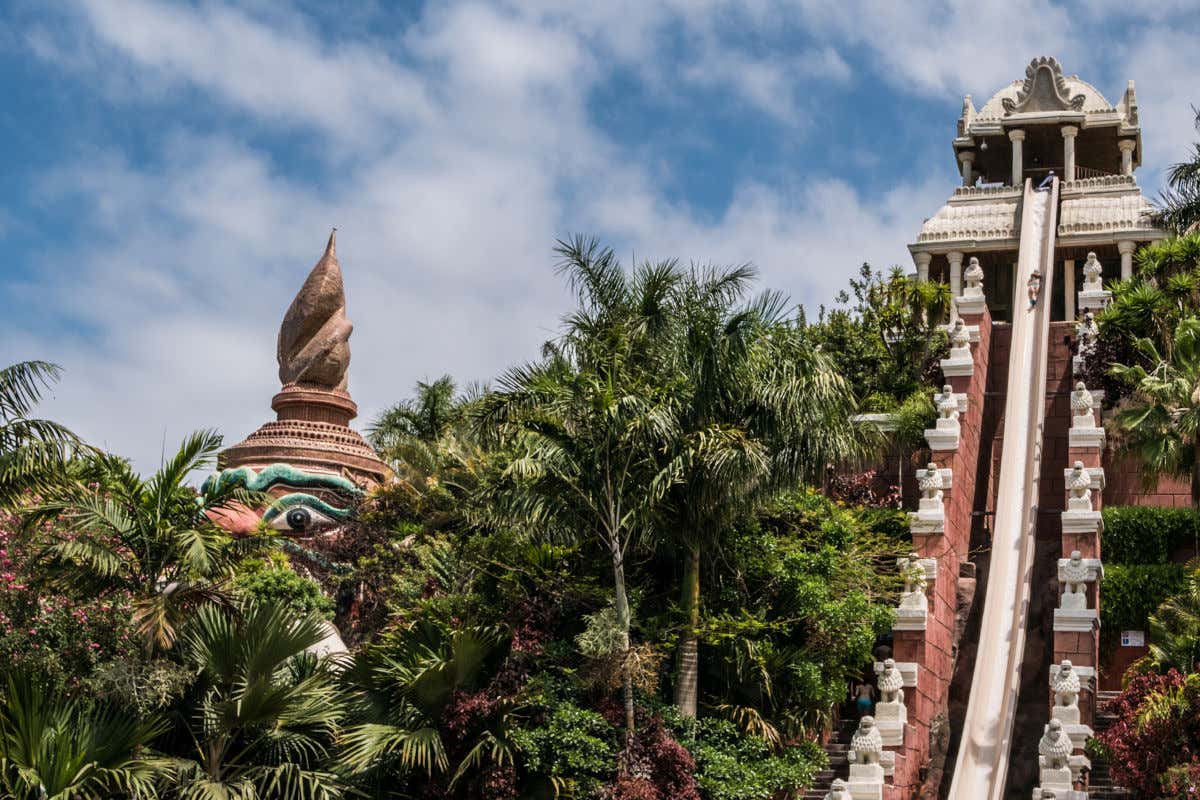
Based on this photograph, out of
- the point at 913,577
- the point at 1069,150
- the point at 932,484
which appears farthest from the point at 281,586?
the point at 1069,150

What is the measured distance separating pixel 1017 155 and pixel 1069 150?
4.53ft

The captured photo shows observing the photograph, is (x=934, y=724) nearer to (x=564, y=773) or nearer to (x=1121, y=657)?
(x=1121, y=657)

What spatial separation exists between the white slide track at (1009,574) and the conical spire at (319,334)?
1461cm

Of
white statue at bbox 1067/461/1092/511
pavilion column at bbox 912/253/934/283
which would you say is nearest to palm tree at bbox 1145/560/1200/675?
white statue at bbox 1067/461/1092/511

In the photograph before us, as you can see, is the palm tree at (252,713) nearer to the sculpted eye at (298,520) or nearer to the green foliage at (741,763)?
the green foliage at (741,763)

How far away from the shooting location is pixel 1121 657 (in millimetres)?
20969

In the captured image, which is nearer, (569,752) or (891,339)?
(569,752)

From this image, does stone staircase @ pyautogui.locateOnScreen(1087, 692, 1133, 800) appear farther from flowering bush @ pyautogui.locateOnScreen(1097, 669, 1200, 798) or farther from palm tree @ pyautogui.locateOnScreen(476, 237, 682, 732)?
palm tree @ pyautogui.locateOnScreen(476, 237, 682, 732)

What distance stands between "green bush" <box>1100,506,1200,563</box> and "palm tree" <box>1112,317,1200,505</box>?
1.32m

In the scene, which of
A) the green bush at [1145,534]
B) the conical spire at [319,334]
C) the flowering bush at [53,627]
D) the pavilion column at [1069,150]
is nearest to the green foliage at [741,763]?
the flowering bush at [53,627]

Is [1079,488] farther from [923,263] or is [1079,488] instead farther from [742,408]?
[923,263]

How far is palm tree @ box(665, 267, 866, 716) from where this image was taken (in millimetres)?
17531

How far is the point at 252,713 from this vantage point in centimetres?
1520

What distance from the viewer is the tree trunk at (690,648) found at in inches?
681
